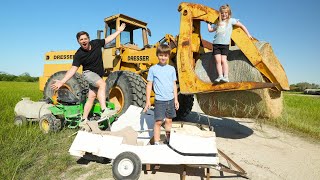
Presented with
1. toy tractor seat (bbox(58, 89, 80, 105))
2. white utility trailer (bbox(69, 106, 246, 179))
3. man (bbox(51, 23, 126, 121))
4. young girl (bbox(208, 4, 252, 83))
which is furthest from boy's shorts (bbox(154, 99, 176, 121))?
toy tractor seat (bbox(58, 89, 80, 105))

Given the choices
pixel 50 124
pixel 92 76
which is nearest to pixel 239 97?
pixel 92 76

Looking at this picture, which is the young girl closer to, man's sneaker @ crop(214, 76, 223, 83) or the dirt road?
man's sneaker @ crop(214, 76, 223, 83)

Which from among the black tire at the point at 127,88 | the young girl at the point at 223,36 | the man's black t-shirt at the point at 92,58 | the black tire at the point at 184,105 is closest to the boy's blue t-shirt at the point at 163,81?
the young girl at the point at 223,36

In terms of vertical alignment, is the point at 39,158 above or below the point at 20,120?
below

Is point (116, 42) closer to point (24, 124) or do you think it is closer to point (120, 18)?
point (120, 18)

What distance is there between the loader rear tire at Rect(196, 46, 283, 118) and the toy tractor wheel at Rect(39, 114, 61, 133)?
278 centimetres

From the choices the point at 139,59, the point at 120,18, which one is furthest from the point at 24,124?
the point at 120,18

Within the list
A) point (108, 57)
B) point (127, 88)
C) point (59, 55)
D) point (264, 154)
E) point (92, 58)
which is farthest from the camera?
point (59, 55)

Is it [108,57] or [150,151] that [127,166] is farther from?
[108,57]

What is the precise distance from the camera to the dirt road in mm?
3663

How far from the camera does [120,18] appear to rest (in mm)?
7770

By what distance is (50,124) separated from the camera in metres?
5.55

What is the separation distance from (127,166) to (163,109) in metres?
1.04

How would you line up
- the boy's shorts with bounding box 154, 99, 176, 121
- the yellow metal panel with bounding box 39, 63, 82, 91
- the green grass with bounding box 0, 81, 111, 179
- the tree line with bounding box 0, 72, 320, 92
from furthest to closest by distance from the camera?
the tree line with bounding box 0, 72, 320, 92
the yellow metal panel with bounding box 39, 63, 82, 91
the boy's shorts with bounding box 154, 99, 176, 121
the green grass with bounding box 0, 81, 111, 179
